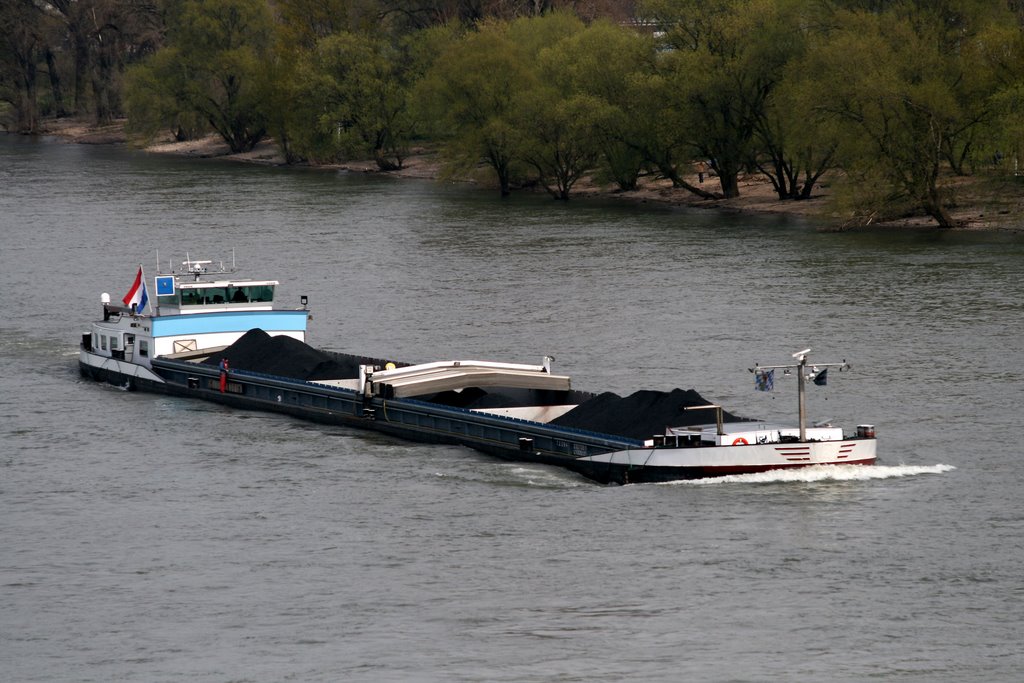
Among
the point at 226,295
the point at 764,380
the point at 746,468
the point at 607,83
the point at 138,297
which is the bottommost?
the point at 746,468

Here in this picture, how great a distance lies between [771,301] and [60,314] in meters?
31.3

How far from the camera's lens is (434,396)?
173ft

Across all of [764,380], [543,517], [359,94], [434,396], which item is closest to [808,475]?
[764,380]

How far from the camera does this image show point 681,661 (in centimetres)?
3206

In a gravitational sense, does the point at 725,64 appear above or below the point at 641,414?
above

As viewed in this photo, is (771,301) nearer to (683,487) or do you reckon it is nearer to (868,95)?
(868,95)

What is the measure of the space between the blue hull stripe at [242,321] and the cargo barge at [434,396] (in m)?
0.04

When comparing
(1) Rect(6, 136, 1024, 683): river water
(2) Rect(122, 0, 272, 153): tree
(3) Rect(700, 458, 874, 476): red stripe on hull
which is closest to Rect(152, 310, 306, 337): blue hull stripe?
(1) Rect(6, 136, 1024, 683): river water

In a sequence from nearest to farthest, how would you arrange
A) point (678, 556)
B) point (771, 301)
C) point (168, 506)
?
point (678, 556)
point (168, 506)
point (771, 301)

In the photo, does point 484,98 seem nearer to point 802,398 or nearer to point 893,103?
A: point 893,103

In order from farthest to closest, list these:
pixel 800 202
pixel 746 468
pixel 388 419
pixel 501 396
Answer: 1. pixel 800 202
2. pixel 501 396
3. pixel 388 419
4. pixel 746 468

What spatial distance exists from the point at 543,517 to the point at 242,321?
24.1 meters

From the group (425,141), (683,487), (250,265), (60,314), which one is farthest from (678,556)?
(425,141)

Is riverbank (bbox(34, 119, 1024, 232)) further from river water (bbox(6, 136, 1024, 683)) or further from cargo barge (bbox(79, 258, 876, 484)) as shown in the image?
cargo barge (bbox(79, 258, 876, 484))
